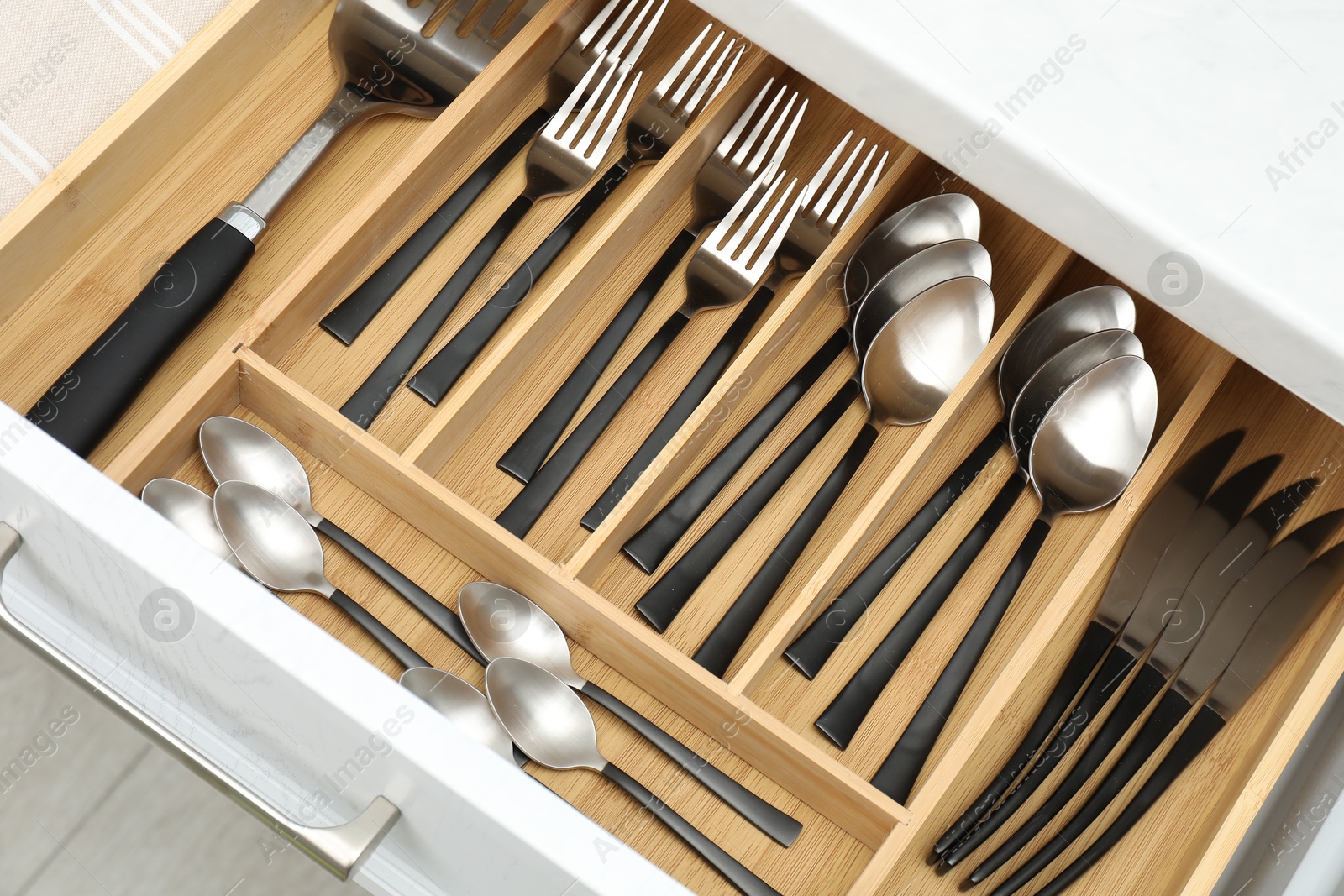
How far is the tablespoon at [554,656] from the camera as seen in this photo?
69cm

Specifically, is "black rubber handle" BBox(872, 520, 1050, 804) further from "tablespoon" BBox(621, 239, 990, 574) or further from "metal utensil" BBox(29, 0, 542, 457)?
"metal utensil" BBox(29, 0, 542, 457)

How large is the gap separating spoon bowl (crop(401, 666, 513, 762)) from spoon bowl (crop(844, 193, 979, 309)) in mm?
425

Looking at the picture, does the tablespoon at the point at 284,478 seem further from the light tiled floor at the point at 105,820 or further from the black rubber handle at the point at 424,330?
the light tiled floor at the point at 105,820

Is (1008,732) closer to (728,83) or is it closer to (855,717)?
(855,717)

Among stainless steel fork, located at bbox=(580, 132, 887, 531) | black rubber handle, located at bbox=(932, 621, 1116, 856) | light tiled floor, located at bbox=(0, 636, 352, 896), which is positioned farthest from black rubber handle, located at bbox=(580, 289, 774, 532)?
light tiled floor, located at bbox=(0, 636, 352, 896)

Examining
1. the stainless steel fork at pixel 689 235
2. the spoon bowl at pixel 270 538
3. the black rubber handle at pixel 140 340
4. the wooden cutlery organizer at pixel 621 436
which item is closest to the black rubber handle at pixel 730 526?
the wooden cutlery organizer at pixel 621 436

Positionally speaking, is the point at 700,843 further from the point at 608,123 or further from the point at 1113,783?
the point at 608,123

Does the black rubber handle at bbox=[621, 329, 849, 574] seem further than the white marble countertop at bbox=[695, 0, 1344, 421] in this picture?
Yes

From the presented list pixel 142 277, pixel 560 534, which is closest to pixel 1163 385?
pixel 560 534

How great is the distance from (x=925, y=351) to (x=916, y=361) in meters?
0.01

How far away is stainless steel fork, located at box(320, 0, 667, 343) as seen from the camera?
763 mm

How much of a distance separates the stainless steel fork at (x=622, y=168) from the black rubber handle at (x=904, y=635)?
0.37 meters

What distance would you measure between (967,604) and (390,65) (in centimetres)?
62

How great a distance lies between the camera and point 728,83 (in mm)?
802
